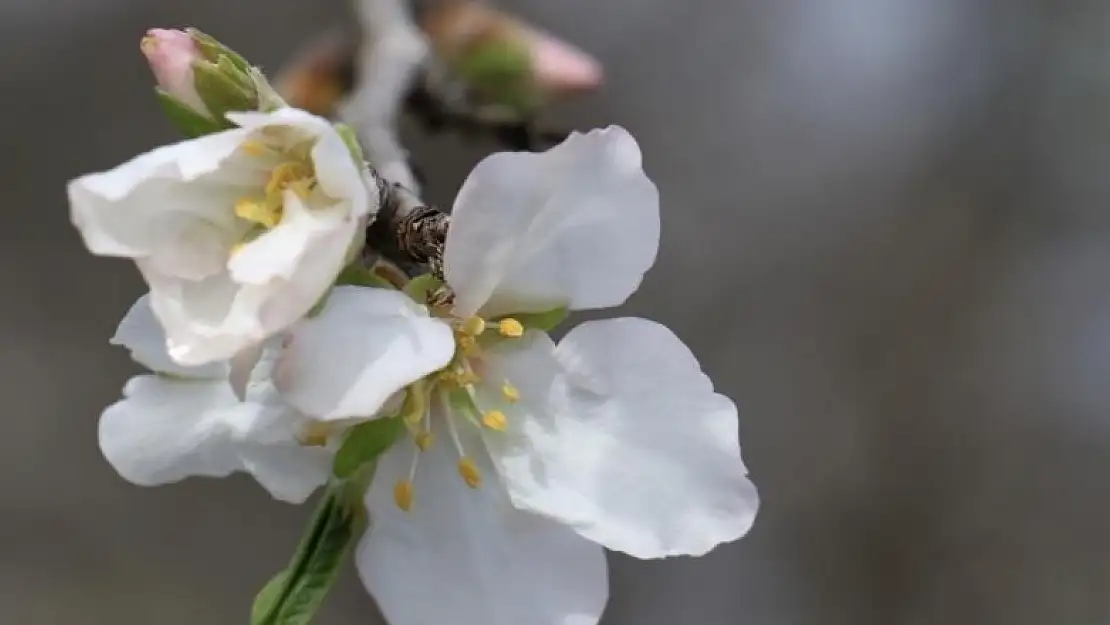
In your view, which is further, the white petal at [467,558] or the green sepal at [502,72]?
the green sepal at [502,72]

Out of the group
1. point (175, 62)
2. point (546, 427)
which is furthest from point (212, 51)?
point (546, 427)

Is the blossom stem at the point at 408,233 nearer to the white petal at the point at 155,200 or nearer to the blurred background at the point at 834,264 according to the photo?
the white petal at the point at 155,200

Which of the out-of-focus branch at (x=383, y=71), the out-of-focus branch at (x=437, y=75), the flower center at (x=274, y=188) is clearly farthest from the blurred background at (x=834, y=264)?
the flower center at (x=274, y=188)

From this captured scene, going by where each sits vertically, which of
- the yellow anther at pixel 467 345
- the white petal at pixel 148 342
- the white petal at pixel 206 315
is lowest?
the white petal at pixel 148 342

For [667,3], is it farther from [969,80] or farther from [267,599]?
[267,599]

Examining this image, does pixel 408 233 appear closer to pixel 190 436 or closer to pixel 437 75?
pixel 190 436

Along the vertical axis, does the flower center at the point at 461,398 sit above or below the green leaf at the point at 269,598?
above

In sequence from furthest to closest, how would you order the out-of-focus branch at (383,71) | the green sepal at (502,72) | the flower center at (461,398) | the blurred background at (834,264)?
the blurred background at (834,264)
the green sepal at (502,72)
the out-of-focus branch at (383,71)
the flower center at (461,398)
